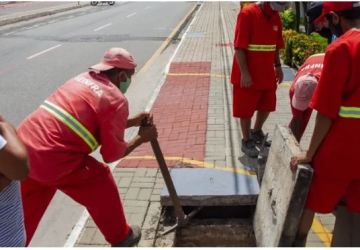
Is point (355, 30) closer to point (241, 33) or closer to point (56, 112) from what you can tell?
point (56, 112)

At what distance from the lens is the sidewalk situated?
3.87 m

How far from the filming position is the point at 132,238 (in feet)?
10.9

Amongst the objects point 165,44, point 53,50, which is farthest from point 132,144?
point 165,44

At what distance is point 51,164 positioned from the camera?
287 centimetres

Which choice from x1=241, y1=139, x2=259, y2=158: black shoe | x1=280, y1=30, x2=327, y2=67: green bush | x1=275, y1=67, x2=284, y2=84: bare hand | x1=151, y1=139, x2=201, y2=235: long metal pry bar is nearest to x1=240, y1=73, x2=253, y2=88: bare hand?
x1=275, y1=67, x2=284, y2=84: bare hand

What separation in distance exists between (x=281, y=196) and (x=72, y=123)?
1469 mm

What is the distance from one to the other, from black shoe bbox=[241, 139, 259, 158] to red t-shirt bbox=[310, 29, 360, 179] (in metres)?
2.43

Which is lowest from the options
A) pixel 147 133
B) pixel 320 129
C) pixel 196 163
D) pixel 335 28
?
pixel 196 163

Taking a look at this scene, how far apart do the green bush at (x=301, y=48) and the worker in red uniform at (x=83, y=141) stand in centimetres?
664

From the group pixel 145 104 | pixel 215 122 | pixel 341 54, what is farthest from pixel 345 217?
pixel 145 104

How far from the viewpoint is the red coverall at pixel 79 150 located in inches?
113

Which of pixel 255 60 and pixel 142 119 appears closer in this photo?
pixel 142 119

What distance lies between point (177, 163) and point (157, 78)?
5.06 metres

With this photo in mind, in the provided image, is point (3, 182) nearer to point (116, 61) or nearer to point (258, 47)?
point (116, 61)
